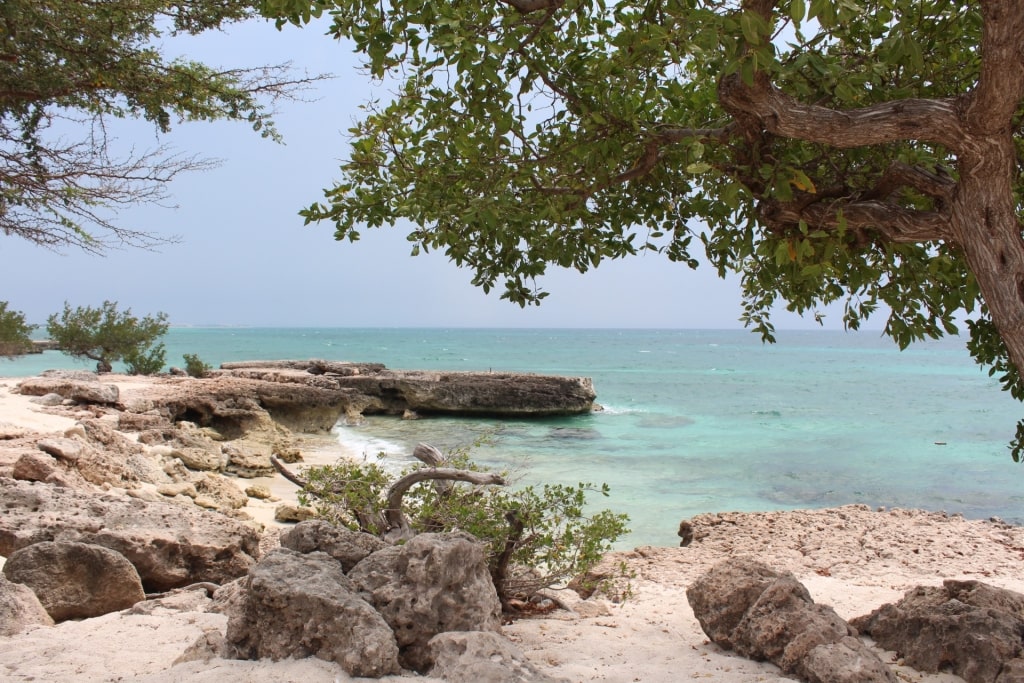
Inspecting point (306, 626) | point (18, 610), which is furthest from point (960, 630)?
point (18, 610)

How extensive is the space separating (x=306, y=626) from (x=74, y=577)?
190cm

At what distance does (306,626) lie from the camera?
3449 mm

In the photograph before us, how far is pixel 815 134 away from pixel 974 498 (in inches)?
567

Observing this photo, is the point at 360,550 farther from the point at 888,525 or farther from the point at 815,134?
the point at 888,525

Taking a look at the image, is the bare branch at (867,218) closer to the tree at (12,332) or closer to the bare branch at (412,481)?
the bare branch at (412,481)

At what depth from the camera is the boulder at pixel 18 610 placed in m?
3.83

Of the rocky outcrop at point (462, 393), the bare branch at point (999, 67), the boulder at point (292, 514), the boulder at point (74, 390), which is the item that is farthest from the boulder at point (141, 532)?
the rocky outcrop at point (462, 393)

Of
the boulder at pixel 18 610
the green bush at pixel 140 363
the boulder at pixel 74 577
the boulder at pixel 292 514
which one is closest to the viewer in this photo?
the boulder at pixel 18 610

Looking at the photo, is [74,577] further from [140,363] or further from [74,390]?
[140,363]

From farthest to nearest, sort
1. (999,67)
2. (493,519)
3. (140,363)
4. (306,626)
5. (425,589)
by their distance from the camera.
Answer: (140,363), (493,519), (425,589), (306,626), (999,67)

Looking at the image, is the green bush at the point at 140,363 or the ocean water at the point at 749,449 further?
the green bush at the point at 140,363

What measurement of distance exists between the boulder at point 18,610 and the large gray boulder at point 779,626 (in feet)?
12.4

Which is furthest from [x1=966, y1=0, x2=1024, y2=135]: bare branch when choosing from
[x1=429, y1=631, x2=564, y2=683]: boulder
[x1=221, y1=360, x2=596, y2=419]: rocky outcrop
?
[x1=221, y1=360, x2=596, y2=419]: rocky outcrop

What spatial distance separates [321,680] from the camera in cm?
323
